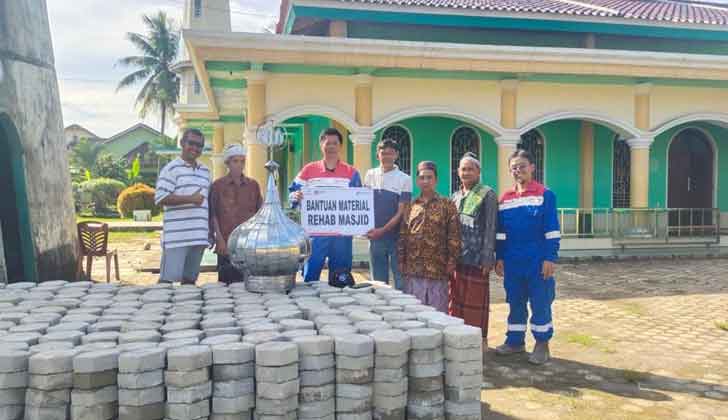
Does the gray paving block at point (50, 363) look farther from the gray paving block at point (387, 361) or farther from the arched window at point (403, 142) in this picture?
the arched window at point (403, 142)

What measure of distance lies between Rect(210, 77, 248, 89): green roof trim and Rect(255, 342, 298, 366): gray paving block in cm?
896

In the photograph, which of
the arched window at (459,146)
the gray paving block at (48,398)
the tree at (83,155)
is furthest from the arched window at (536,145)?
the tree at (83,155)

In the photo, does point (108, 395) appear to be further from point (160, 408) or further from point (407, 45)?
point (407, 45)

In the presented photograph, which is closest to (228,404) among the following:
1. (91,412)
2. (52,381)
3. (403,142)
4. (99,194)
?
(91,412)

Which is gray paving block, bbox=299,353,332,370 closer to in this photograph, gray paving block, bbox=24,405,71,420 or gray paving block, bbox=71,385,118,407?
gray paving block, bbox=71,385,118,407

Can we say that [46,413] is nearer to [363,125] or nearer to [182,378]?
[182,378]

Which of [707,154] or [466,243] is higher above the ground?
[707,154]

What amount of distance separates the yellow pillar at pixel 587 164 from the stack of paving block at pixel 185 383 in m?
11.6

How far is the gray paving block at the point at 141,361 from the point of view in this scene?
227cm

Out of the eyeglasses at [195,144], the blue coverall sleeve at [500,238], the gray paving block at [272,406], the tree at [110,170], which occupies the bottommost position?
the gray paving block at [272,406]

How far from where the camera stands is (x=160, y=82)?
3881cm

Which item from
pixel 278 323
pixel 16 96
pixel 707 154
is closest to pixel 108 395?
pixel 278 323

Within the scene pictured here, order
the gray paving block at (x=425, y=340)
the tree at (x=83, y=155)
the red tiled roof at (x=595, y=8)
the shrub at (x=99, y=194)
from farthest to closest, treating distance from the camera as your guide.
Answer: the tree at (x=83, y=155) < the shrub at (x=99, y=194) < the red tiled roof at (x=595, y=8) < the gray paving block at (x=425, y=340)

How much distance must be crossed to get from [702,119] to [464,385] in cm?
1136
